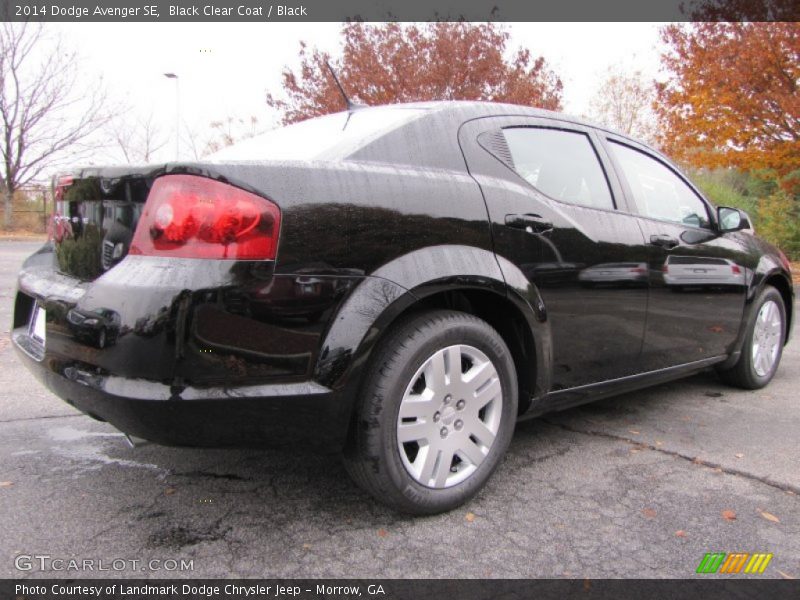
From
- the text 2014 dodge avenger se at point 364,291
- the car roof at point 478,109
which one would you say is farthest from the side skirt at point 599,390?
the car roof at point 478,109

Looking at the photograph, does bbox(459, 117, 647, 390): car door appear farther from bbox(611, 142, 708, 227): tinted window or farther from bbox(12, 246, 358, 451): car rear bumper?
bbox(12, 246, 358, 451): car rear bumper

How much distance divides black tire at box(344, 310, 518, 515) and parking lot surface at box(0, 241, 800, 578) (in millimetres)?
106

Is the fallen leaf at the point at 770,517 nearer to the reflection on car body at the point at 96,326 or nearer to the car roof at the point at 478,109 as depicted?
the car roof at the point at 478,109

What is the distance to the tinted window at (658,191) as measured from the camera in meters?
3.21

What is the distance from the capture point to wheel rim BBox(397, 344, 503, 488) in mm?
2141

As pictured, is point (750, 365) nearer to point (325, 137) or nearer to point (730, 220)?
point (730, 220)

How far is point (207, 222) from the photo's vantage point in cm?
181

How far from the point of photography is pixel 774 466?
275cm

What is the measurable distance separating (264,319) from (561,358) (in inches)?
53.6

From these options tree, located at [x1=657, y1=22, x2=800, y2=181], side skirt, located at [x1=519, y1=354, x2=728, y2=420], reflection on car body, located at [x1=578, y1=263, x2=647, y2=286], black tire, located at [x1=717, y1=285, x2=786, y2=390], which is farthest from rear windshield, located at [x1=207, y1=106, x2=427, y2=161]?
tree, located at [x1=657, y1=22, x2=800, y2=181]

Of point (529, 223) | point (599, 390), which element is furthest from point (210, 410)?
point (599, 390)

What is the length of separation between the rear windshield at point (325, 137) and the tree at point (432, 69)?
50.8 ft

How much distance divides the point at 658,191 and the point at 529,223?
1.31 metres

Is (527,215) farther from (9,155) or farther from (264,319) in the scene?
(9,155)
